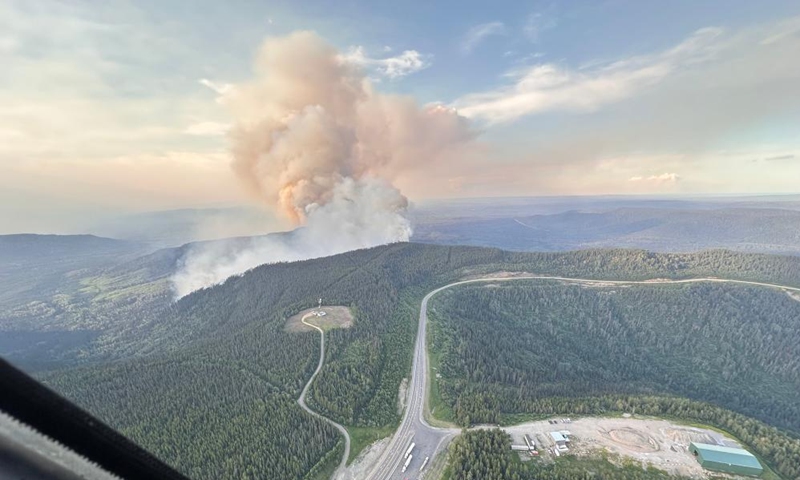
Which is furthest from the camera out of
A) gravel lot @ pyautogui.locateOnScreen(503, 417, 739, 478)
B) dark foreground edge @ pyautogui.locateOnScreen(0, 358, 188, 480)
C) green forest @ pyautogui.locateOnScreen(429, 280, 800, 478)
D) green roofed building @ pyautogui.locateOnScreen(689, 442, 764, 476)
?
green forest @ pyautogui.locateOnScreen(429, 280, 800, 478)

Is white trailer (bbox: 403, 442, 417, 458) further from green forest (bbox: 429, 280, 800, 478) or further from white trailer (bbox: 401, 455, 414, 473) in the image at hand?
green forest (bbox: 429, 280, 800, 478)

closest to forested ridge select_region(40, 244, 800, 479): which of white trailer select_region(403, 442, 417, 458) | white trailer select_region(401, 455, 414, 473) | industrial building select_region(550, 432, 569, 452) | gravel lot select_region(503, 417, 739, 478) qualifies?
white trailer select_region(403, 442, 417, 458)

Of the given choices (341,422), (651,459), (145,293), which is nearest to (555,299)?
(651,459)

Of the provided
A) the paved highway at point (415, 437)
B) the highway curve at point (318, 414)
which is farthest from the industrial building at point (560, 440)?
the highway curve at point (318, 414)

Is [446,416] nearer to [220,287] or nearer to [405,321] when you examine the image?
[405,321]

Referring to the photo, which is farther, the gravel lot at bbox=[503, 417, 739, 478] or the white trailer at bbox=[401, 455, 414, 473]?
the gravel lot at bbox=[503, 417, 739, 478]

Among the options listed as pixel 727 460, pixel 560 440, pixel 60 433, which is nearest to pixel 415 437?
pixel 560 440

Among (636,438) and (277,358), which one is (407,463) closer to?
(636,438)

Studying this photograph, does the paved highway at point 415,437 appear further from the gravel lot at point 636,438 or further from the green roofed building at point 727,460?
the green roofed building at point 727,460
